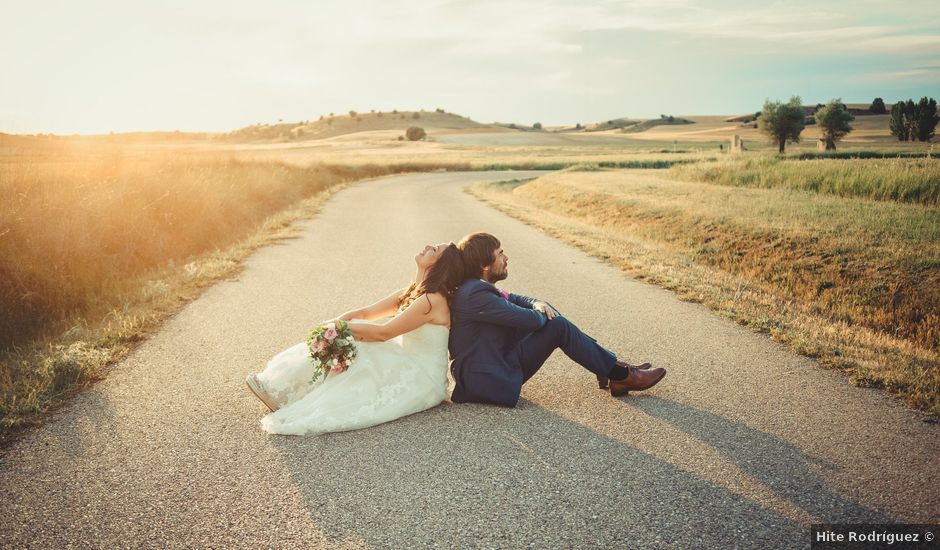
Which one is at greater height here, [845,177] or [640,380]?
[845,177]

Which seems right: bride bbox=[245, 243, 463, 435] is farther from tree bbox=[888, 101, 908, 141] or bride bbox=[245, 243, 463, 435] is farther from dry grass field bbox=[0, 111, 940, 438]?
tree bbox=[888, 101, 908, 141]

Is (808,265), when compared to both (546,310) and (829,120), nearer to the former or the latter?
(546,310)

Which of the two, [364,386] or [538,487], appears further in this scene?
[364,386]

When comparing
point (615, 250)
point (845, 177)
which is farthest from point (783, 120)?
point (615, 250)

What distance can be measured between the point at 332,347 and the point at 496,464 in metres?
1.49

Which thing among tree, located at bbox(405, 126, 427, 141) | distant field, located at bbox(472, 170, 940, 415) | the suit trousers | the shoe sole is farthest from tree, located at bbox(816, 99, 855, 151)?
tree, located at bbox(405, 126, 427, 141)

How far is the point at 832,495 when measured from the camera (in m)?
3.36

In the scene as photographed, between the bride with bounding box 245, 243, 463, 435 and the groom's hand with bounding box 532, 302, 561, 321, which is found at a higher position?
the groom's hand with bounding box 532, 302, 561, 321

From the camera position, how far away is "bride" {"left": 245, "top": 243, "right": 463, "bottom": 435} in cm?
427

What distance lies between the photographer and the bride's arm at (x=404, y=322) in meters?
4.56

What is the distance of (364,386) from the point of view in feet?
14.5

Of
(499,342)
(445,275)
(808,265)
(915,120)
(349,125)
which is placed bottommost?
(808,265)

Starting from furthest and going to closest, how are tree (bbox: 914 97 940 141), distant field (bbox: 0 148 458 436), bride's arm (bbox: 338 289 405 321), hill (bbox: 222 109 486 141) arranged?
hill (bbox: 222 109 486 141) → tree (bbox: 914 97 940 141) → distant field (bbox: 0 148 458 436) → bride's arm (bbox: 338 289 405 321)

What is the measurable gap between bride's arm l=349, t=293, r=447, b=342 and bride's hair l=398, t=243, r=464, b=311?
0.04 meters
